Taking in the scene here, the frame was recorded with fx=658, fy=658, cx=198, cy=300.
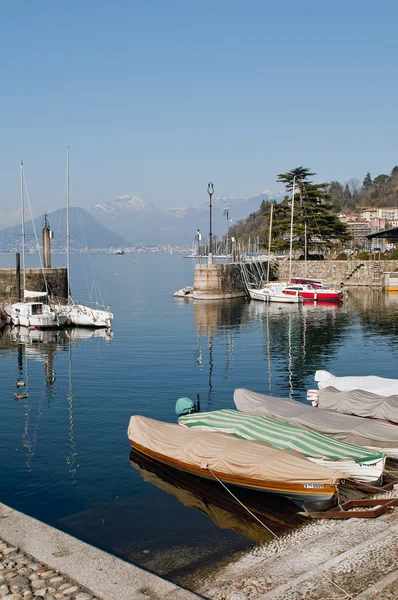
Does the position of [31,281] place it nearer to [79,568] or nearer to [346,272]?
[79,568]

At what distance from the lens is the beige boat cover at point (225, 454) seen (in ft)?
56.6

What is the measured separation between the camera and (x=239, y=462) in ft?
60.2

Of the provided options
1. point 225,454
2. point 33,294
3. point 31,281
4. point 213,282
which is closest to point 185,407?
point 225,454

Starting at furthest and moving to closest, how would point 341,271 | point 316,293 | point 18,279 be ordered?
point 341,271 < point 316,293 < point 18,279

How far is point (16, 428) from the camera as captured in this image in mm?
25531

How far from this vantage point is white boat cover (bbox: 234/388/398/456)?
67.2 feet

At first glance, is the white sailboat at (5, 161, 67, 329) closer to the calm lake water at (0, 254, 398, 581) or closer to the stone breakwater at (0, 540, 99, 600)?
the calm lake water at (0, 254, 398, 581)

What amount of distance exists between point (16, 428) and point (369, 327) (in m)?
→ 36.6

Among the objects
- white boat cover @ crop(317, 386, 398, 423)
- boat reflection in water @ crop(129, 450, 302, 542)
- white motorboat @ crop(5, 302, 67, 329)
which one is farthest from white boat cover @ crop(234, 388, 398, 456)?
white motorboat @ crop(5, 302, 67, 329)

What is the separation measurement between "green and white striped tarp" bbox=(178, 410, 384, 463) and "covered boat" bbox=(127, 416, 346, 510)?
74 cm

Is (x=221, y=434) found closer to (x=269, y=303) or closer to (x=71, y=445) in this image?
(x=71, y=445)

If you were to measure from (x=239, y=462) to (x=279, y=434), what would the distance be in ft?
7.39

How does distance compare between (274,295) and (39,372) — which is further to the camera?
(274,295)

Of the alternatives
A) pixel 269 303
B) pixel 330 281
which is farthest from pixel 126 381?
pixel 330 281
